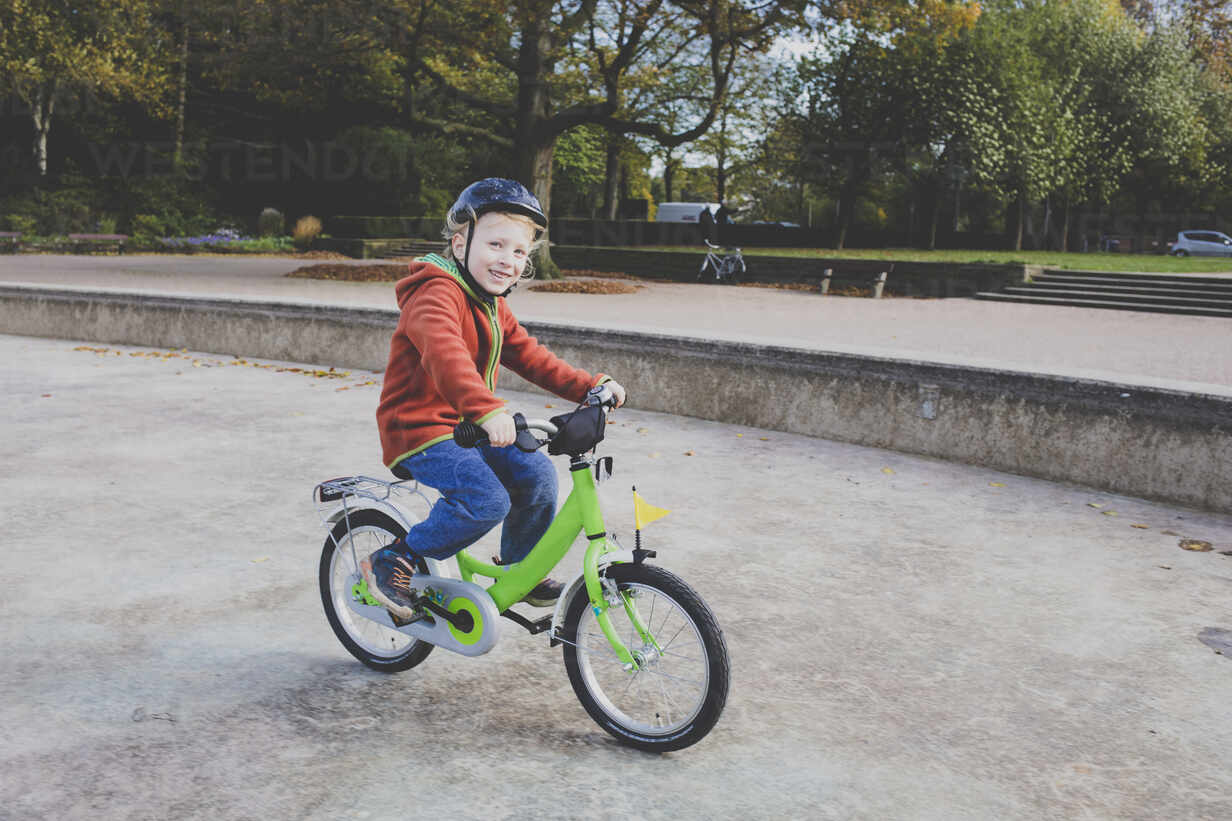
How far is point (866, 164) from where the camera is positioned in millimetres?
37250

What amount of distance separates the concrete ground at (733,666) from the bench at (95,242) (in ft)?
88.1

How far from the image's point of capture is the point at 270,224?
1462 inches

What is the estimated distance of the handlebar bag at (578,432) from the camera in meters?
2.98

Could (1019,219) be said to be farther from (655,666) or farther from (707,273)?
(655,666)

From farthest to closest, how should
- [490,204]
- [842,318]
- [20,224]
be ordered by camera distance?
[20,224] < [842,318] < [490,204]

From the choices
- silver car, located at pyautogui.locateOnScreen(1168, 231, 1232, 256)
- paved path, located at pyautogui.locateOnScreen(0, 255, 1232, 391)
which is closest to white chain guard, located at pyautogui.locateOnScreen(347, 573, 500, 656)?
paved path, located at pyautogui.locateOnScreen(0, 255, 1232, 391)

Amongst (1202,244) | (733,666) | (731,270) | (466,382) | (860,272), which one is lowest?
(733,666)

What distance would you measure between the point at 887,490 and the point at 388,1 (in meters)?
18.3

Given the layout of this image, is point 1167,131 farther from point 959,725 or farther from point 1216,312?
point 959,725

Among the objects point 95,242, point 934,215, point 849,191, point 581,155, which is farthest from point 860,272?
point 95,242

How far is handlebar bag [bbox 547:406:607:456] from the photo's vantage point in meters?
2.98

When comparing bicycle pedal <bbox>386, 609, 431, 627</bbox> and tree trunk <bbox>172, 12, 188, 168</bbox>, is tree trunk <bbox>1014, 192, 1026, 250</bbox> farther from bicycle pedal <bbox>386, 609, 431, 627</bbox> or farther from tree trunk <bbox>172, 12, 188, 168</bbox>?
bicycle pedal <bbox>386, 609, 431, 627</bbox>

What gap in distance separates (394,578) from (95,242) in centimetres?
3175

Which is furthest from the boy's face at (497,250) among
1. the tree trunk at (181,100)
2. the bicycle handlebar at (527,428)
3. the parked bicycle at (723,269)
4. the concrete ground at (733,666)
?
the tree trunk at (181,100)
